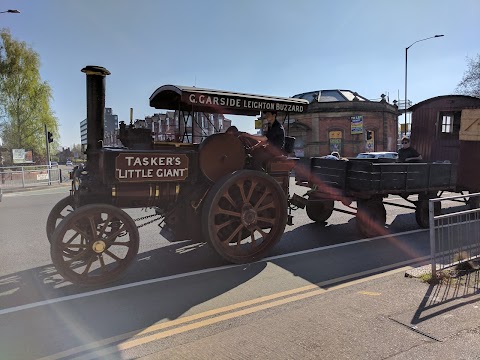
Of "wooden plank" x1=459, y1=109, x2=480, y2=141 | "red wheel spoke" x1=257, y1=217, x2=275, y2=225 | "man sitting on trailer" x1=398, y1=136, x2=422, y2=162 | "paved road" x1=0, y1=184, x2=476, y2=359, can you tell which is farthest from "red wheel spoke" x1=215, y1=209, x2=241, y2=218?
"wooden plank" x1=459, y1=109, x2=480, y2=141

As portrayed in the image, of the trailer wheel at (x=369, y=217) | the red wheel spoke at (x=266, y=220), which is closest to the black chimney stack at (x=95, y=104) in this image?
the red wheel spoke at (x=266, y=220)

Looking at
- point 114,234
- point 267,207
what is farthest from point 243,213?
point 114,234

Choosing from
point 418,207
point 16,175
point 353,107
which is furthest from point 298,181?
point 353,107

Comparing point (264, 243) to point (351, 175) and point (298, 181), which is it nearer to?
point (351, 175)

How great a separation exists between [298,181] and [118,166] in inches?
189

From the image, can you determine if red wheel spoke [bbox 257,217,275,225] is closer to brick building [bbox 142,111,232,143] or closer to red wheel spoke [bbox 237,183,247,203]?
red wheel spoke [bbox 237,183,247,203]

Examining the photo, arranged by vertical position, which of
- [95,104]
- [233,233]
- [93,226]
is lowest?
[233,233]

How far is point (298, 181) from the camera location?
28.7 feet

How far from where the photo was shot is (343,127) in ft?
124

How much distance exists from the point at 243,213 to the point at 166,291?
159 centimetres

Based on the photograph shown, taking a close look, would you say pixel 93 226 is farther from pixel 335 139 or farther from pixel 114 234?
pixel 335 139

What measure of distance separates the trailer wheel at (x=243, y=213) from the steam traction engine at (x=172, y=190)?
0.01 m

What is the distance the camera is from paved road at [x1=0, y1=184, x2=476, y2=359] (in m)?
3.54

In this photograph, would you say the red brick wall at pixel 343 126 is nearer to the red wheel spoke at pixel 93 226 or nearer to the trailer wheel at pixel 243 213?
the trailer wheel at pixel 243 213
